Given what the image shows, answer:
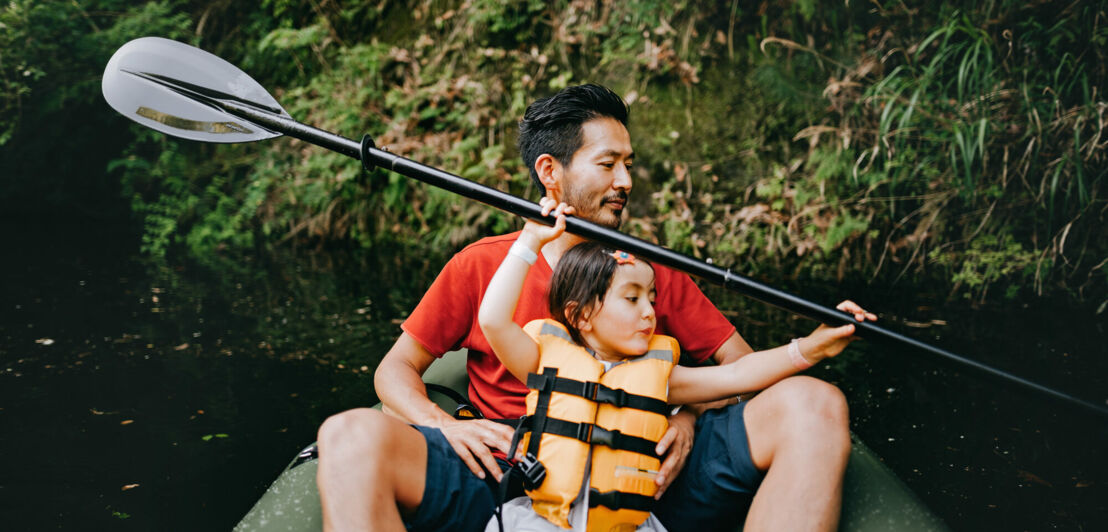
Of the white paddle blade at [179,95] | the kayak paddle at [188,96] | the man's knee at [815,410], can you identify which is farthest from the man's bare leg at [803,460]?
the white paddle blade at [179,95]

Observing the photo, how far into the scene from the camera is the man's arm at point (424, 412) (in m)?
1.30

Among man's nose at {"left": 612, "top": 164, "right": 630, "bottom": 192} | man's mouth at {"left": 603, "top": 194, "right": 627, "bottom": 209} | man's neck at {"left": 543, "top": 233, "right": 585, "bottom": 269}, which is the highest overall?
man's nose at {"left": 612, "top": 164, "right": 630, "bottom": 192}

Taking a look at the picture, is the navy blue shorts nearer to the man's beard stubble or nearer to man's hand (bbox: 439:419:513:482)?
man's hand (bbox: 439:419:513:482)

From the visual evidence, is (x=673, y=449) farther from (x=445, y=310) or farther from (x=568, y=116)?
(x=568, y=116)

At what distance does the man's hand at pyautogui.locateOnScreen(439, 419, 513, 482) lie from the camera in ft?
4.20

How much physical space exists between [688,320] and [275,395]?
1.77 meters

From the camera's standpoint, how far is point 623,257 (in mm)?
1340

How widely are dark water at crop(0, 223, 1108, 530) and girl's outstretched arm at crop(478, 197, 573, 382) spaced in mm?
672

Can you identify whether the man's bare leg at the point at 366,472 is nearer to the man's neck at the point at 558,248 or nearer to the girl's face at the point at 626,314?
the girl's face at the point at 626,314

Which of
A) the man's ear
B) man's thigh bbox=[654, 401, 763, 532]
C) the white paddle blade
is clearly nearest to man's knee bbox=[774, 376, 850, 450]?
man's thigh bbox=[654, 401, 763, 532]

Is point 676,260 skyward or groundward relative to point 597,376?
skyward

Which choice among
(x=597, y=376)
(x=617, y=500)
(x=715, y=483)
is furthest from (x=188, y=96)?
(x=715, y=483)

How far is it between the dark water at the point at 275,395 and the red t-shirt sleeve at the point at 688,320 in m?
0.42

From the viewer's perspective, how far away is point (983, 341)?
119 inches
